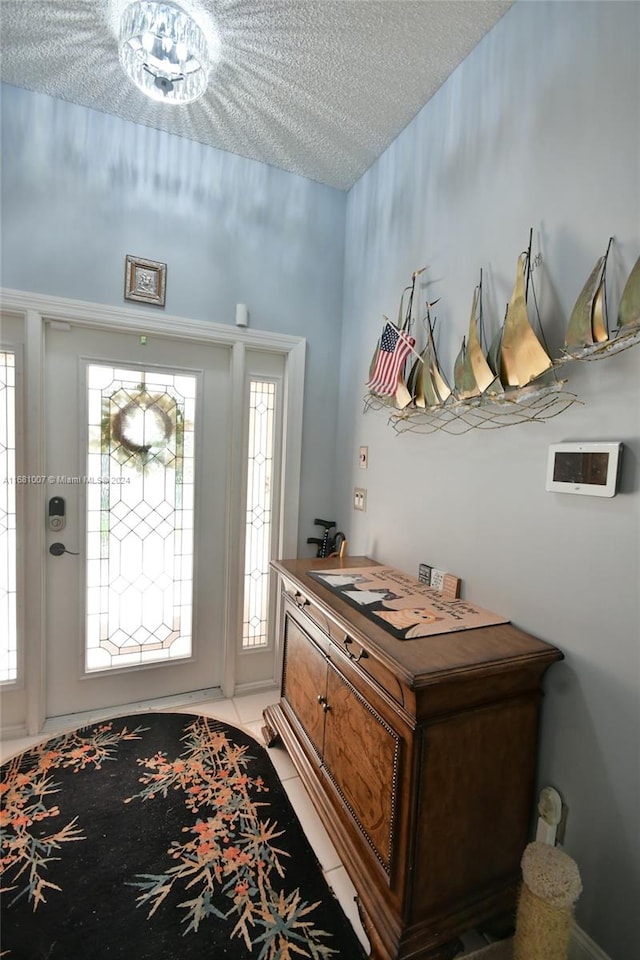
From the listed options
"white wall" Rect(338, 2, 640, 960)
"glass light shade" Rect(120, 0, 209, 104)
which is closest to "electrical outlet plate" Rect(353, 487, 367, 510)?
"white wall" Rect(338, 2, 640, 960)

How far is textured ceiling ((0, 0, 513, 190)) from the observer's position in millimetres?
1547

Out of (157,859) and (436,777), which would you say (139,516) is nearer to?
(157,859)

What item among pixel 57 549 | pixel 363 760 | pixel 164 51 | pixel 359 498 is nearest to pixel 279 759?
pixel 363 760

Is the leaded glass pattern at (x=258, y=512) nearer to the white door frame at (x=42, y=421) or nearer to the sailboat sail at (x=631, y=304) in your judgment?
the white door frame at (x=42, y=421)

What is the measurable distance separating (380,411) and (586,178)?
4.07 feet

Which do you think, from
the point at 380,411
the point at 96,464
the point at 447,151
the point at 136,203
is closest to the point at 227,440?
the point at 96,464

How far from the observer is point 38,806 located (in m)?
1.69

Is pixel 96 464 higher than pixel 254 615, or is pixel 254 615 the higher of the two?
pixel 96 464

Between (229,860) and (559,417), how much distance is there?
194 centimetres

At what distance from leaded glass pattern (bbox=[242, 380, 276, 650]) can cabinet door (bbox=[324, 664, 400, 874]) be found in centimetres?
114

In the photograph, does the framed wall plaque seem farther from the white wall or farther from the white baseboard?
the white baseboard

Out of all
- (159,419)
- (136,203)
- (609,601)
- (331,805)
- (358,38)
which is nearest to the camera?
(609,601)

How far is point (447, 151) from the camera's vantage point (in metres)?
1.78

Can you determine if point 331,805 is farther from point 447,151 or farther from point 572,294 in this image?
point 447,151
